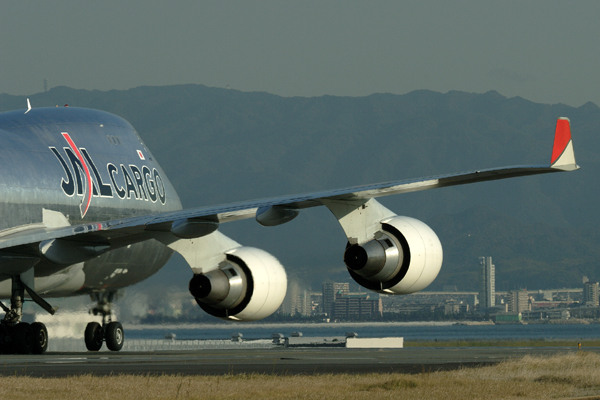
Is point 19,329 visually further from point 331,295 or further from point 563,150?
point 331,295

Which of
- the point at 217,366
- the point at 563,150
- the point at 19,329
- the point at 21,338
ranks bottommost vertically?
the point at 217,366

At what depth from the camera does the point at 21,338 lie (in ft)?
72.3

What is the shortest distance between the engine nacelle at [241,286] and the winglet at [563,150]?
614 centimetres

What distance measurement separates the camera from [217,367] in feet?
64.7

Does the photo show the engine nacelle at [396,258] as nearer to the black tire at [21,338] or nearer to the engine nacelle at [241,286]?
the engine nacelle at [241,286]

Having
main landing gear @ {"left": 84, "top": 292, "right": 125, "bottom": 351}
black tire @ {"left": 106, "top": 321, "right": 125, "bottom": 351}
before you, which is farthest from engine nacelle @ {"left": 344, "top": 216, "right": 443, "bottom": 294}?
black tire @ {"left": 106, "top": 321, "right": 125, "bottom": 351}

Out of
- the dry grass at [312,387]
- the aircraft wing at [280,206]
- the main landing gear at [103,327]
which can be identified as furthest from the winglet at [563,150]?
the main landing gear at [103,327]

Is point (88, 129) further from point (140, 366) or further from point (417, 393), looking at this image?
point (417, 393)

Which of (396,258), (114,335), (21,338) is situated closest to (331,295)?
(114,335)

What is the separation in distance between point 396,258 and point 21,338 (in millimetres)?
9415

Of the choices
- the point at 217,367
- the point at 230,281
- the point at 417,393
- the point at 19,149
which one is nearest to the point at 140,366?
the point at 217,367

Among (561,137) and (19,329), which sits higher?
(561,137)

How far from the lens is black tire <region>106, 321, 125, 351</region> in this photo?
27953 mm

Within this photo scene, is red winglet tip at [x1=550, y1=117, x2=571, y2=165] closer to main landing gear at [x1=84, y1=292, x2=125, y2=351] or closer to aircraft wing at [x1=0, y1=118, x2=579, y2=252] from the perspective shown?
aircraft wing at [x1=0, y1=118, x2=579, y2=252]
